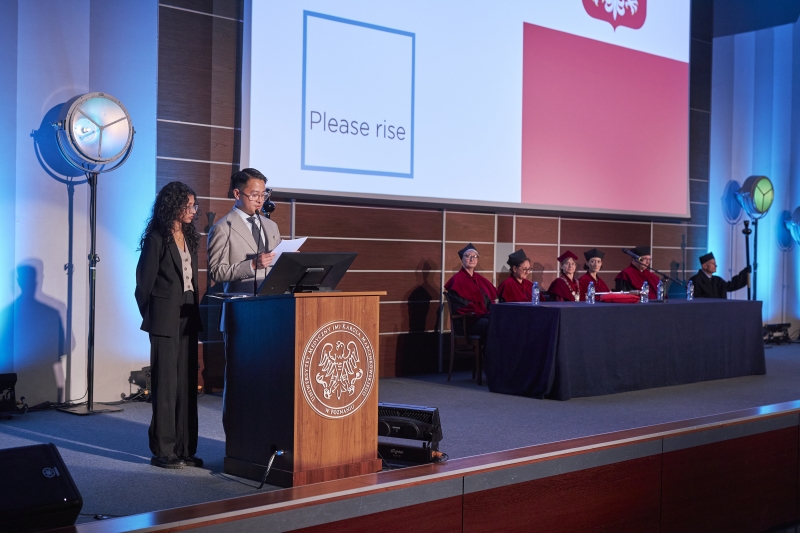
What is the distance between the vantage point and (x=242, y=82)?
5609 mm

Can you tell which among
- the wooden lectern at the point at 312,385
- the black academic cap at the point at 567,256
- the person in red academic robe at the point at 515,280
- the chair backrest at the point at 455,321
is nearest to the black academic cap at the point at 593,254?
the black academic cap at the point at 567,256

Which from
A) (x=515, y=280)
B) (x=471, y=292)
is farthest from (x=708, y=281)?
(x=471, y=292)

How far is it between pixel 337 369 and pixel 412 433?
22.7 inches

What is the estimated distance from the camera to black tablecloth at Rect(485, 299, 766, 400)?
18.1ft

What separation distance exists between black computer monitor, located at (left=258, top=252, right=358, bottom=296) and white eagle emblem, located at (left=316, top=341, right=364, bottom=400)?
0.98 ft

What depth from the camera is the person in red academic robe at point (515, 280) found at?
6785 mm

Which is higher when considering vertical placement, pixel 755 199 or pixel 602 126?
pixel 602 126

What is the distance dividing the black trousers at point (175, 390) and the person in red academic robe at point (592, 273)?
455cm

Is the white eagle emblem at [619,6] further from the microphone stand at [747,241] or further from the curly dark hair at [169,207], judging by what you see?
the curly dark hair at [169,207]

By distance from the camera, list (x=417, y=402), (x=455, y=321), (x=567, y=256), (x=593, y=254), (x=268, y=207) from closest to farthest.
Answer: (x=268, y=207) < (x=417, y=402) < (x=455, y=321) < (x=567, y=256) < (x=593, y=254)

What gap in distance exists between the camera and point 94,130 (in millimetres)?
4895

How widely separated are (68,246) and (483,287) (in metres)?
3.22

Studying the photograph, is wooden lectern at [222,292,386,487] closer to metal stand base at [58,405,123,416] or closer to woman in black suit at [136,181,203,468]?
woman in black suit at [136,181,203,468]

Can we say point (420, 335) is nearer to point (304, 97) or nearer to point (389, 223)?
point (389, 223)
